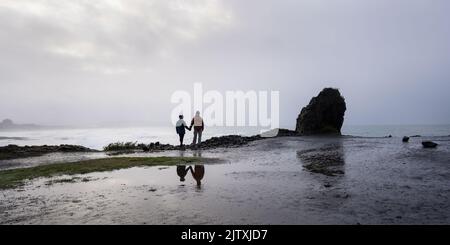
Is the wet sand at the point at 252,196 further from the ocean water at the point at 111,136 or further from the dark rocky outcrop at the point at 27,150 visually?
the ocean water at the point at 111,136

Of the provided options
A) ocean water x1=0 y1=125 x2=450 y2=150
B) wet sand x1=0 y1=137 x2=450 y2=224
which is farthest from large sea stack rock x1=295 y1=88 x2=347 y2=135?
wet sand x1=0 y1=137 x2=450 y2=224

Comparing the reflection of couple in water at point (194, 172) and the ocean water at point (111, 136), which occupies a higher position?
the ocean water at point (111, 136)

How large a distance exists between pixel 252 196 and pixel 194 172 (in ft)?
17.0

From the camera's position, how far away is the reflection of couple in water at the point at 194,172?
12.9 meters

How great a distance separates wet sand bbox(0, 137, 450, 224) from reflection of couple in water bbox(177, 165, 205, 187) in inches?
10.2

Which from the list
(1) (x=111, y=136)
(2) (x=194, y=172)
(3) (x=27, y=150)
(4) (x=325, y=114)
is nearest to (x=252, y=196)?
(2) (x=194, y=172)

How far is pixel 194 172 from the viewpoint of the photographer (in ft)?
47.7

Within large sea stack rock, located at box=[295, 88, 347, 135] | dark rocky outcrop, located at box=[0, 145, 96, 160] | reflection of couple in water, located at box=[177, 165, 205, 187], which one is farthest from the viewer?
large sea stack rock, located at box=[295, 88, 347, 135]

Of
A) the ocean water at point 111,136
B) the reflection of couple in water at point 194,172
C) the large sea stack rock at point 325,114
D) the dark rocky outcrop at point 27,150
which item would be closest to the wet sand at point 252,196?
the reflection of couple in water at point 194,172

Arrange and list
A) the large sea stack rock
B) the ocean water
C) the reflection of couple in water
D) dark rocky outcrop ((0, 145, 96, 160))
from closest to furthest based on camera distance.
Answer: the reflection of couple in water
dark rocky outcrop ((0, 145, 96, 160))
the large sea stack rock
the ocean water

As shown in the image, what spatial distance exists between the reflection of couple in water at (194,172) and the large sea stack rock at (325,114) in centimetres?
2249

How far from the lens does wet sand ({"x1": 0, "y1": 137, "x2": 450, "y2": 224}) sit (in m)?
7.70

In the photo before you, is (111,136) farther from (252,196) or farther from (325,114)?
(252,196)

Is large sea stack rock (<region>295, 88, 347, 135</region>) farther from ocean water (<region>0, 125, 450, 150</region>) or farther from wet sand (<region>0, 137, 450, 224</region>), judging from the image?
wet sand (<region>0, 137, 450, 224</region>)
